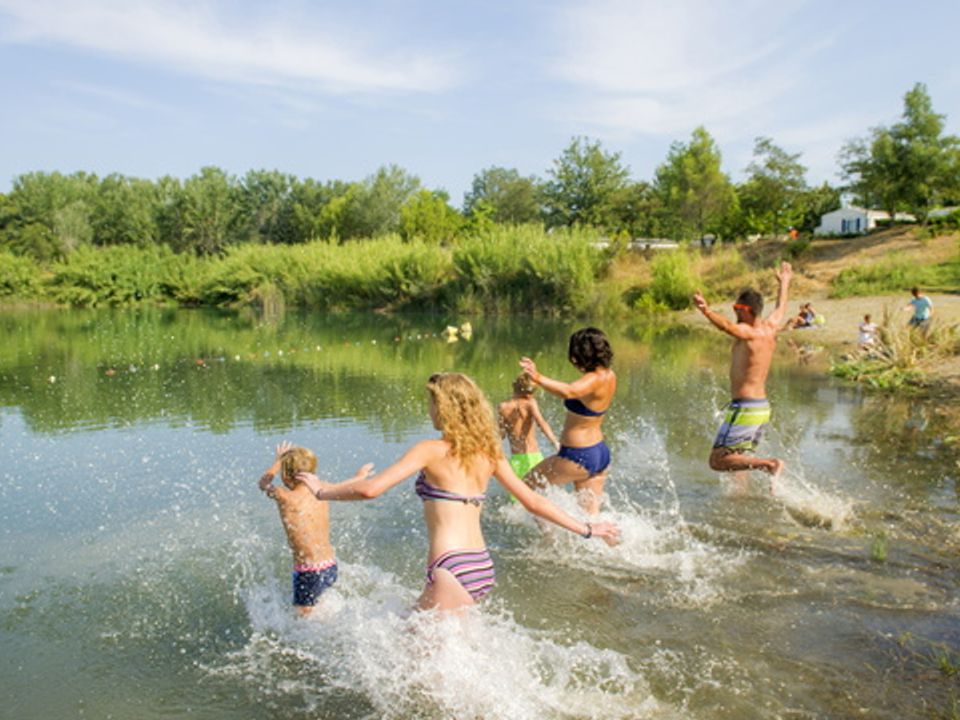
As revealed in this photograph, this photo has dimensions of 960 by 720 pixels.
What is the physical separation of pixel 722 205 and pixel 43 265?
55370mm

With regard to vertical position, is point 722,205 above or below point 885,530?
above

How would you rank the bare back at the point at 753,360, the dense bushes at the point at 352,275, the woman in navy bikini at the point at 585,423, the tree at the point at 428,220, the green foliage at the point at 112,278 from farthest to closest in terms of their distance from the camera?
the tree at the point at 428,220
the green foliage at the point at 112,278
the dense bushes at the point at 352,275
the bare back at the point at 753,360
the woman in navy bikini at the point at 585,423

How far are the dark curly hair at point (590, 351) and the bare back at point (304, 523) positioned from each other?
2574 millimetres

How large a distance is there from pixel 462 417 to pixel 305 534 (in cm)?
185

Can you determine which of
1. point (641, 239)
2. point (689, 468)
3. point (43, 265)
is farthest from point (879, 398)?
point (43, 265)

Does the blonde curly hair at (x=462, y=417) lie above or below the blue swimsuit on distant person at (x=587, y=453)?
above

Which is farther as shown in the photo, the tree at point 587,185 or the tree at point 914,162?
the tree at point 587,185

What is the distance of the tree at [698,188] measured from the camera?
57.0 meters

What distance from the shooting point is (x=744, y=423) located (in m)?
8.37

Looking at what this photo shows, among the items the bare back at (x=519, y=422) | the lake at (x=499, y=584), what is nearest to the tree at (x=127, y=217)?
the lake at (x=499, y=584)

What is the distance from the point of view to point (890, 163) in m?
45.2

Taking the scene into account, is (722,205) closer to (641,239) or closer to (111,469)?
Answer: (641,239)

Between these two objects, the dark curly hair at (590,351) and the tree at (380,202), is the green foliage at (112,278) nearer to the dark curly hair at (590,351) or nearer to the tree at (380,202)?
the tree at (380,202)

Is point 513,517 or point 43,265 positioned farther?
point 43,265
